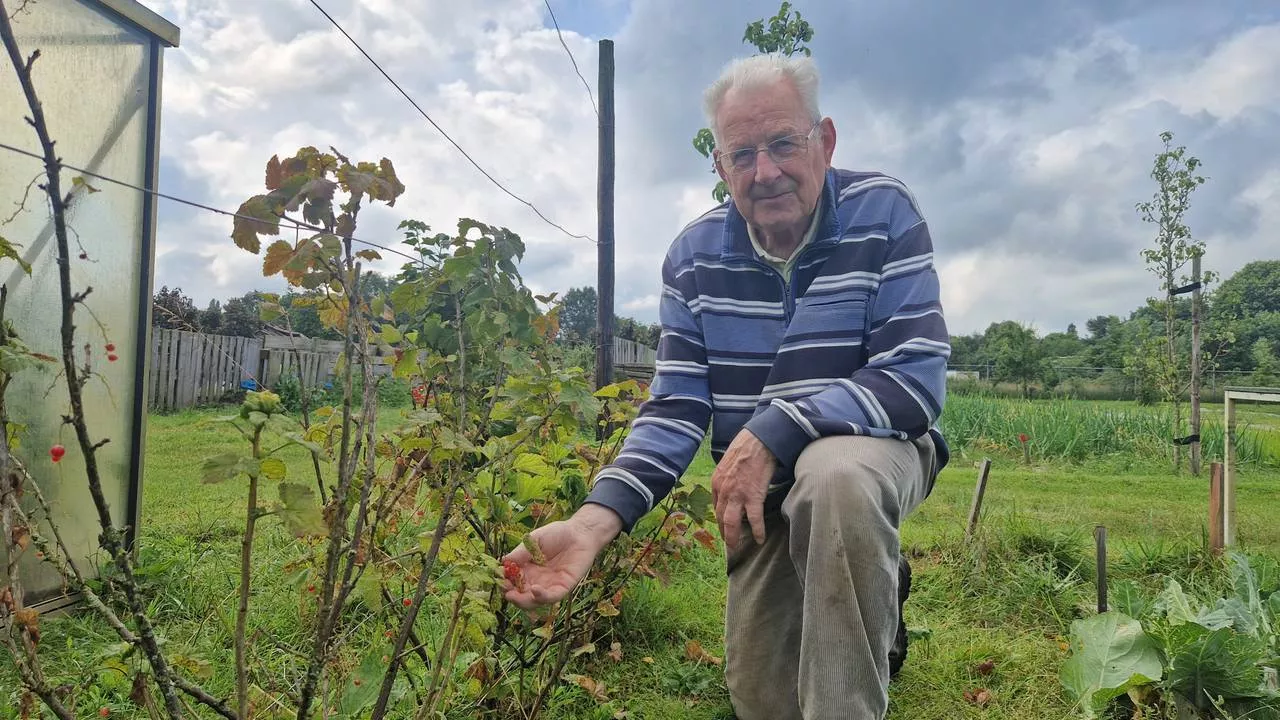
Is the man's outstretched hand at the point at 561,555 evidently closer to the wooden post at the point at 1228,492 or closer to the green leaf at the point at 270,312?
the green leaf at the point at 270,312

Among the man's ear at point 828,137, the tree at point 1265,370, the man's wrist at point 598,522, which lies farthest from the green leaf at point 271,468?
the tree at point 1265,370

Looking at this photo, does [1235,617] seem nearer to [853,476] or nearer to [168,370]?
[853,476]

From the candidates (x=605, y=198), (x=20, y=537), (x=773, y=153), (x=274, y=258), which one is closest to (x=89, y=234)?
(x=20, y=537)

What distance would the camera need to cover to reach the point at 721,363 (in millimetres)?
2107

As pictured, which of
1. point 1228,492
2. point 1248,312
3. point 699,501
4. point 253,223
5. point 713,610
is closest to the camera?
point 253,223

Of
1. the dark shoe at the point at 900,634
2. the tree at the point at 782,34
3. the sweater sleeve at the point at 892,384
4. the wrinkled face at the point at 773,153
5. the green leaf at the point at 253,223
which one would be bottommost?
the dark shoe at the point at 900,634

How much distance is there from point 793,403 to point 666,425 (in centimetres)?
41

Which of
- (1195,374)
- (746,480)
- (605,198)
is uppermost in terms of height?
(605,198)

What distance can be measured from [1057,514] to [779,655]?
3.83 meters

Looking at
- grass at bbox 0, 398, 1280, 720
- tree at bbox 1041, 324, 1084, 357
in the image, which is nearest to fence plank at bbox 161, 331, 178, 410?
grass at bbox 0, 398, 1280, 720

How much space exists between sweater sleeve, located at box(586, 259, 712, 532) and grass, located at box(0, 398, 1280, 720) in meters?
0.13

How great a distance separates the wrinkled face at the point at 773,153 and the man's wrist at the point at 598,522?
86cm

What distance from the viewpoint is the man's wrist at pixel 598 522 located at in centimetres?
155

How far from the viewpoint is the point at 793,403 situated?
1.58 meters
